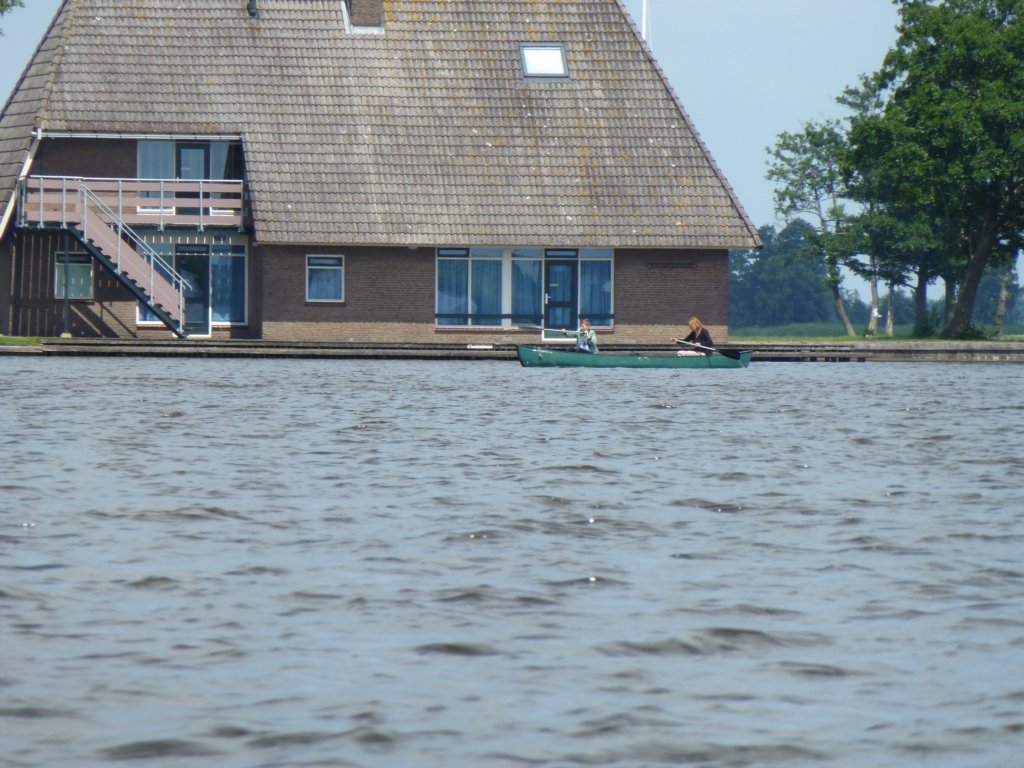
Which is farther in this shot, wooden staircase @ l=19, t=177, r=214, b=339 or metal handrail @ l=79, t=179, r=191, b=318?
metal handrail @ l=79, t=179, r=191, b=318

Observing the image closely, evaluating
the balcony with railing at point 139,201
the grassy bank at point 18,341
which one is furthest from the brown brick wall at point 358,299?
the grassy bank at point 18,341

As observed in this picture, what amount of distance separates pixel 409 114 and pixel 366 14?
11.9 feet

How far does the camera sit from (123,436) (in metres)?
20.5

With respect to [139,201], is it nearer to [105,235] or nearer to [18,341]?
[105,235]

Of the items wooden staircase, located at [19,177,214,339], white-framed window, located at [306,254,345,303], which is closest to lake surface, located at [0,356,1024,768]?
wooden staircase, located at [19,177,214,339]

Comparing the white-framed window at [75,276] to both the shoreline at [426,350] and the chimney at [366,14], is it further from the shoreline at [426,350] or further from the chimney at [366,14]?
the chimney at [366,14]

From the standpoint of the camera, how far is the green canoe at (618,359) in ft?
129

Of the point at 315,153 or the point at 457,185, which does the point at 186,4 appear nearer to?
the point at 315,153

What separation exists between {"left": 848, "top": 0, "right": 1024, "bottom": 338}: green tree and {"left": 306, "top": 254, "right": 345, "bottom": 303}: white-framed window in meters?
18.3

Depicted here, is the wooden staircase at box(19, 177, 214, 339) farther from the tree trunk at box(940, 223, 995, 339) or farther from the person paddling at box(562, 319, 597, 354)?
the tree trunk at box(940, 223, 995, 339)

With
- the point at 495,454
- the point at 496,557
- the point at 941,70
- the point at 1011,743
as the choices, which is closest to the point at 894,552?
the point at 496,557

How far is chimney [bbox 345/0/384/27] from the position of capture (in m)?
49.6

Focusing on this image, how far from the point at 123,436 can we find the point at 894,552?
1114 cm

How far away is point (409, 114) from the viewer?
4800 centimetres
